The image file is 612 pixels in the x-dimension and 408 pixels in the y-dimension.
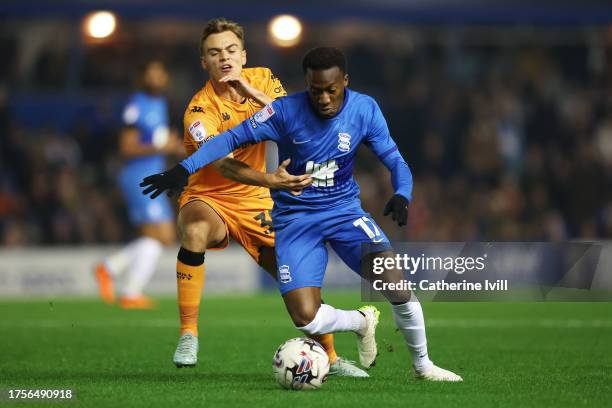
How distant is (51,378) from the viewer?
8070 mm

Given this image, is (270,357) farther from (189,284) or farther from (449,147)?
(449,147)

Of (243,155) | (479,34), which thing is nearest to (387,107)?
(479,34)

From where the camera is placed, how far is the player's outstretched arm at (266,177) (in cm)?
736

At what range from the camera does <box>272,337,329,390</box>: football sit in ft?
23.7

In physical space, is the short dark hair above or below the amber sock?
above

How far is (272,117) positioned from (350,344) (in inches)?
135

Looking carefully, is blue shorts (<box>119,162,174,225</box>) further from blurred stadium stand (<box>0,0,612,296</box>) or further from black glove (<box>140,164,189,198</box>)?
black glove (<box>140,164,189,198</box>)

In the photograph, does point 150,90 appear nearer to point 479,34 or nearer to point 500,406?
point 500,406

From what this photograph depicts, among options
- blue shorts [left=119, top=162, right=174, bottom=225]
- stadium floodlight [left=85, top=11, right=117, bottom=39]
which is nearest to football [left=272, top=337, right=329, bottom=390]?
blue shorts [left=119, top=162, right=174, bottom=225]

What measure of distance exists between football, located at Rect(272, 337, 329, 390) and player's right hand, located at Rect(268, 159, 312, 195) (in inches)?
36.8

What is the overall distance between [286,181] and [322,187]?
406 millimetres

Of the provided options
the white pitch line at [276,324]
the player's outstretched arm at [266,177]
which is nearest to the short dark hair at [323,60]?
the player's outstretched arm at [266,177]

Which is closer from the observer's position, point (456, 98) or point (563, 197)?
point (563, 197)

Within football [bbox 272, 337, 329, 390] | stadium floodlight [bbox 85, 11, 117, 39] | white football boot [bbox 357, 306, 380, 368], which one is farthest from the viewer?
stadium floodlight [bbox 85, 11, 117, 39]
